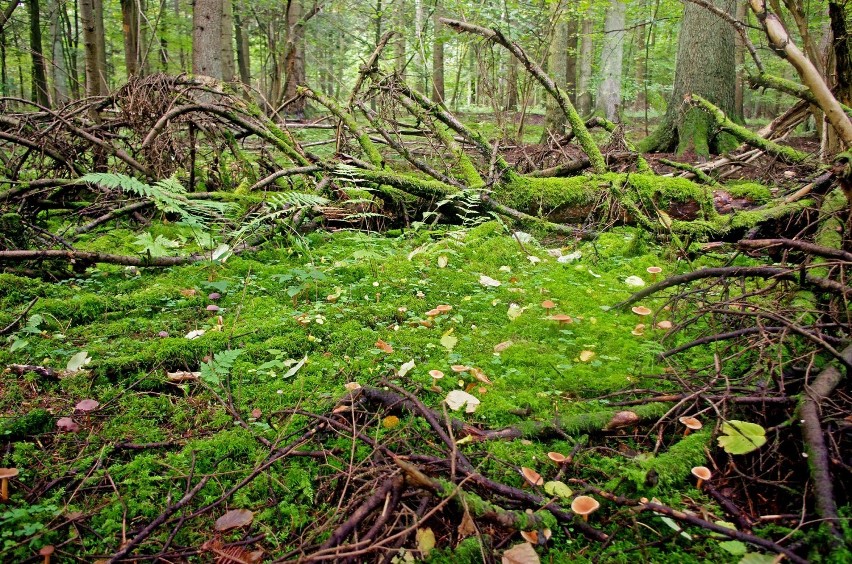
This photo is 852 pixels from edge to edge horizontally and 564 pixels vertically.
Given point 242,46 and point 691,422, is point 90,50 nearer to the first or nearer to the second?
point 691,422

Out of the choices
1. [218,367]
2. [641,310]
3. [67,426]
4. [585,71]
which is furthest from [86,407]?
[585,71]

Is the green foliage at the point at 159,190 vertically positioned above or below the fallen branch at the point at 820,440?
above

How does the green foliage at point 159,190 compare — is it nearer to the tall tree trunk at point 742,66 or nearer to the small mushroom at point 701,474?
the small mushroom at point 701,474

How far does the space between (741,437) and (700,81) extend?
7.84 m

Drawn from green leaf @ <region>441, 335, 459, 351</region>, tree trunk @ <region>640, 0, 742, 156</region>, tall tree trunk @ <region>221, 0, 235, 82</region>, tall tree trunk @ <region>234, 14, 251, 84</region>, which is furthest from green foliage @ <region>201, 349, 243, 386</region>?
tall tree trunk @ <region>234, 14, 251, 84</region>

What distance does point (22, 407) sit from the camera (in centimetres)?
211

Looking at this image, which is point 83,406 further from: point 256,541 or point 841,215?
point 841,215

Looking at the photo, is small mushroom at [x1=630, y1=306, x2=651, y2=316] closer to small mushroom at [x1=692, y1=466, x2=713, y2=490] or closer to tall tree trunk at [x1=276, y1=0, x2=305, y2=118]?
small mushroom at [x1=692, y1=466, x2=713, y2=490]

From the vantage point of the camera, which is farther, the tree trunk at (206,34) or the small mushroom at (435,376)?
the tree trunk at (206,34)

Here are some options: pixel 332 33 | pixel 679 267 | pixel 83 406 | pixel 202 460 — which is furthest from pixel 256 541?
pixel 332 33

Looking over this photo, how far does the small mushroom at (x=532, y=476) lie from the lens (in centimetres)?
165

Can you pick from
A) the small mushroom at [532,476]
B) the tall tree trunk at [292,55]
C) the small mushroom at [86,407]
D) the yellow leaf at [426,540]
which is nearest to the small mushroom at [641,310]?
the small mushroom at [532,476]

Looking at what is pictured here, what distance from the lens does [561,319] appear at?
9.39 ft

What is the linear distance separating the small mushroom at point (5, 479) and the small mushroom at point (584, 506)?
1.87m
